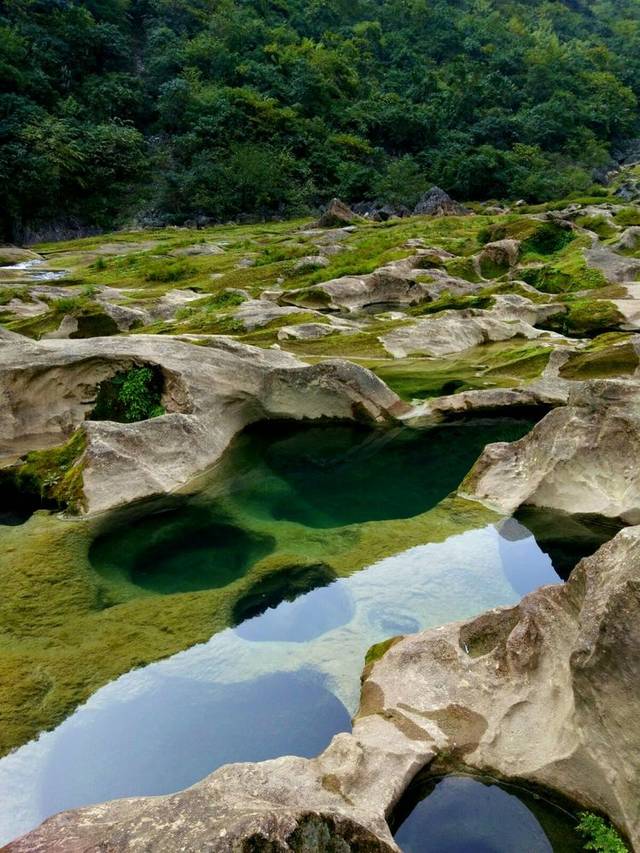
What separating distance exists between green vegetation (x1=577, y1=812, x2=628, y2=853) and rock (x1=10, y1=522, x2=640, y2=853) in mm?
78

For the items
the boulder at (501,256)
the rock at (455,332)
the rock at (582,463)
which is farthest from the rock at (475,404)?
the boulder at (501,256)

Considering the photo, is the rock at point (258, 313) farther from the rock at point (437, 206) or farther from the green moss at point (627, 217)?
the rock at point (437, 206)

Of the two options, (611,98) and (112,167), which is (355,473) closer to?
(112,167)

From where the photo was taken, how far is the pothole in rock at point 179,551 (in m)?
7.58

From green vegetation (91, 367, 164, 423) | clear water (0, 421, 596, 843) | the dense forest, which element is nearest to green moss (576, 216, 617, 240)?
clear water (0, 421, 596, 843)

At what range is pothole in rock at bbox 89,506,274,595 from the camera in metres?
7.58

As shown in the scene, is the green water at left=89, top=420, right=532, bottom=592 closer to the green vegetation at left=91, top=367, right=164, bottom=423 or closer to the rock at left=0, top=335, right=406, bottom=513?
the rock at left=0, top=335, right=406, bottom=513

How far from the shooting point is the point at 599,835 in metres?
3.88

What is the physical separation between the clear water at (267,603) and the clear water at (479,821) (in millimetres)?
923

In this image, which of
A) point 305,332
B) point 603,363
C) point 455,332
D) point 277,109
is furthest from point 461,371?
point 277,109

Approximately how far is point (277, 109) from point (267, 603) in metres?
75.5

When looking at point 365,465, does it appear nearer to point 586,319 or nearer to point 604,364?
point 604,364

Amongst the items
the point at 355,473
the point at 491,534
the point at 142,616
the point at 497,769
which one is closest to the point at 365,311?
the point at 355,473

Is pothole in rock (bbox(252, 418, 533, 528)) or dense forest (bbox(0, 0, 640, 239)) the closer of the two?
pothole in rock (bbox(252, 418, 533, 528))
